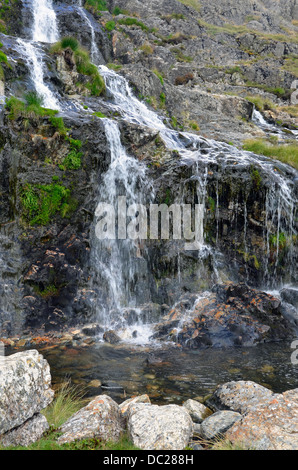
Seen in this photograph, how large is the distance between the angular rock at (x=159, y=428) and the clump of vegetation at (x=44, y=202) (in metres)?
8.55

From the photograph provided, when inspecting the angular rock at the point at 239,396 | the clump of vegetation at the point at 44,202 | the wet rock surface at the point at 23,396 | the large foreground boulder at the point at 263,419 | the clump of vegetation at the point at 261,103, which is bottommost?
the angular rock at the point at 239,396

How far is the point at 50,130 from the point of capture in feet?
41.4

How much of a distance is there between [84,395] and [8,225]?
6.91 metres

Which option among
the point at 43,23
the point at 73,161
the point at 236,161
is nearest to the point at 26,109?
the point at 73,161

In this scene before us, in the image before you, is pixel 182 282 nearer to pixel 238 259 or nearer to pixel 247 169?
pixel 238 259

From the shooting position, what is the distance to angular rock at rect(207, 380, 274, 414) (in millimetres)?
5641

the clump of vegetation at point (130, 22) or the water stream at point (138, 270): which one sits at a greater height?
the clump of vegetation at point (130, 22)

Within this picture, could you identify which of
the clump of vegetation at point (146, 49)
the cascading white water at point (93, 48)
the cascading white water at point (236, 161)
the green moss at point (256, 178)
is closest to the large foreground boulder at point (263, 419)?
the cascading white water at point (236, 161)

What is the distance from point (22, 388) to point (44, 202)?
28.4 ft

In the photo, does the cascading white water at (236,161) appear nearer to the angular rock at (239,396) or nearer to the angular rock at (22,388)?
the angular rock at (239,396)

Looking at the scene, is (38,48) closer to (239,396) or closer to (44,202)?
(44,202)

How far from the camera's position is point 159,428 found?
4387 millimetres

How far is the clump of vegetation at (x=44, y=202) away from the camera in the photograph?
11.5m
